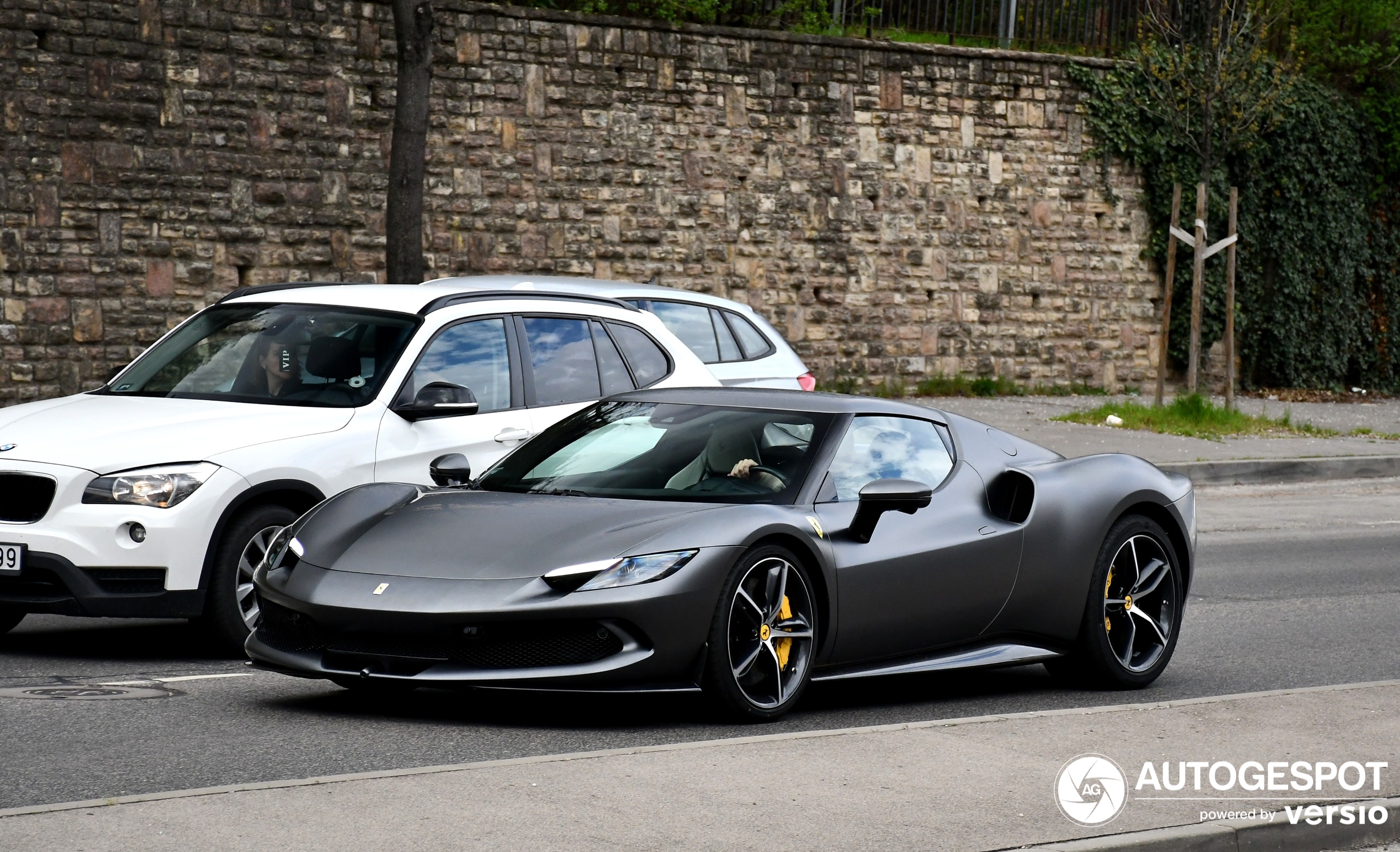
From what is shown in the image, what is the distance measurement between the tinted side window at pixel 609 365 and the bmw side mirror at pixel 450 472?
199 centimetres

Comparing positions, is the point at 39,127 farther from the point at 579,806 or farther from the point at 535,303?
the point at 579,806

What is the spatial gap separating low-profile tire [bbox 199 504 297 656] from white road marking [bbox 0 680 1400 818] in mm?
2392

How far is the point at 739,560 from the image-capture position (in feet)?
20.9

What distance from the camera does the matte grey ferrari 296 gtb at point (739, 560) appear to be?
20.2 feet

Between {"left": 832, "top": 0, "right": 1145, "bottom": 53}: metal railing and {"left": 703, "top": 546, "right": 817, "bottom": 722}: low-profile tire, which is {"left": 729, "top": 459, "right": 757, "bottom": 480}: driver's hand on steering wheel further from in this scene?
{"left": 832, "top": 0, "right": 1145, "bottom": 53}: metal railing

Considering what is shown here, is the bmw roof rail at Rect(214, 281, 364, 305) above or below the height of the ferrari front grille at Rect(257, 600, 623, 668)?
above

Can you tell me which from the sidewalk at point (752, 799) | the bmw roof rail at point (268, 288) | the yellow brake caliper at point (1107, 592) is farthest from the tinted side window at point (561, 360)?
the sidewalk at point (752, 799)

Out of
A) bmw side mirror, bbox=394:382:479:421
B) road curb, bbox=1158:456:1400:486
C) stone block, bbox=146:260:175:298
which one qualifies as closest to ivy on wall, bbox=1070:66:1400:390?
road curb, bbox=1158:456:1400:486

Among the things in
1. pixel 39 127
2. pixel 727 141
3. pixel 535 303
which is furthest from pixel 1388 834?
pixel 727 141

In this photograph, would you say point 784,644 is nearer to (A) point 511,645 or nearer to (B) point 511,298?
(A) point 511,645

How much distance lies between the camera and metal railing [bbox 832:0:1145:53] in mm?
24922

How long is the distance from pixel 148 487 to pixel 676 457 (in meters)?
2.27

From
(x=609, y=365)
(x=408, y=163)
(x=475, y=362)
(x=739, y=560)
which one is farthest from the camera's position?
(x=408, y=163)

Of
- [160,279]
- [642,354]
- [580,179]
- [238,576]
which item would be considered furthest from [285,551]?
[580,179]
